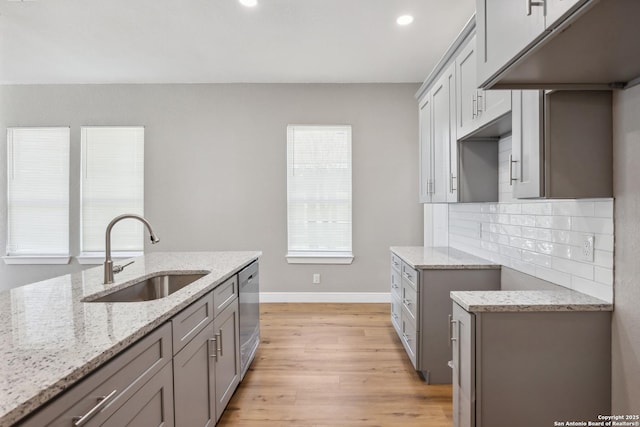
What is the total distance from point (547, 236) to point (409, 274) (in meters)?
1.04

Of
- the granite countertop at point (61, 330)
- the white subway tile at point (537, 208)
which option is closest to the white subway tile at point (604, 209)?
the white subway tile at point (537, 208)

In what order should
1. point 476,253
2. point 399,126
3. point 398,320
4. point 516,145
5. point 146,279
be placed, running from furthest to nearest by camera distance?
1. point 399,126
2. point 398,320
3. point 476,253
4. point 146,279
5. point 516,145

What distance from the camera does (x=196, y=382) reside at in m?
1.70

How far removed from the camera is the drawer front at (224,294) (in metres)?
2.01

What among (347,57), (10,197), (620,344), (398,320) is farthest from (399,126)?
(10,197)

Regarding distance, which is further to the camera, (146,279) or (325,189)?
(325,189)

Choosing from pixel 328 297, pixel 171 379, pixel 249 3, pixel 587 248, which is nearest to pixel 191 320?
pixel 171 379

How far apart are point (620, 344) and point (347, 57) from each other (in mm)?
3453

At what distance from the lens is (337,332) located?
3.65 m

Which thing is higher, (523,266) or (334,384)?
(523,266)

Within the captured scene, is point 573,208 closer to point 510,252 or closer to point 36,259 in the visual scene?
point 510,252

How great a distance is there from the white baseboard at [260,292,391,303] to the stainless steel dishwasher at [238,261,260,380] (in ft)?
5.50

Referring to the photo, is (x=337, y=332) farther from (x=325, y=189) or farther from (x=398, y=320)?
(x=325, y=189)

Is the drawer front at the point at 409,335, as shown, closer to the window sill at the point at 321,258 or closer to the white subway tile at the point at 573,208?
the white subway tile at the point at 573,208
